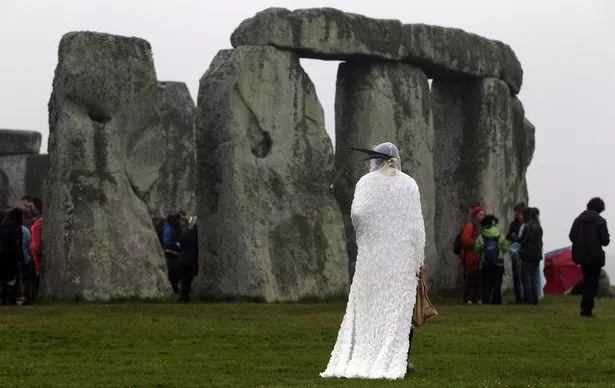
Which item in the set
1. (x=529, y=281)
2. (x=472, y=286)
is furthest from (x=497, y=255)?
(x=472, y=286)

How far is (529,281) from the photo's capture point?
29375 millimetres

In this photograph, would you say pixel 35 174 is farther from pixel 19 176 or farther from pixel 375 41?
pixel 375 41

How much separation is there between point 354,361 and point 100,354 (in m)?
3.34

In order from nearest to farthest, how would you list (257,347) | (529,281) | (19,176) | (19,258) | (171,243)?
(257,347) < (19,258) < (529,281) < (171,243) < (19,176)

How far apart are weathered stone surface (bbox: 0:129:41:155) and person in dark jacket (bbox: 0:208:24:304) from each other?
1575 cm

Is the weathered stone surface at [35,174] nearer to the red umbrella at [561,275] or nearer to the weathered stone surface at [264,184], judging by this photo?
the red umbrella at [561,275]

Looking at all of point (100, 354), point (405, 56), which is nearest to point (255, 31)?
point (405, 56)

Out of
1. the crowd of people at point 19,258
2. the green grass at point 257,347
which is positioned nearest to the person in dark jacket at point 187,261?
the green grass at point 257,347

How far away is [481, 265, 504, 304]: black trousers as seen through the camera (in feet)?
95.1

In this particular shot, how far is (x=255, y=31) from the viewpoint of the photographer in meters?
29.2

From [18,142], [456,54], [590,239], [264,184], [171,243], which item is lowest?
[171,243]

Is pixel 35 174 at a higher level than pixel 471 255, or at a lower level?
higher

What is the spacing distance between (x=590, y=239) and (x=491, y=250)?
4.25 m

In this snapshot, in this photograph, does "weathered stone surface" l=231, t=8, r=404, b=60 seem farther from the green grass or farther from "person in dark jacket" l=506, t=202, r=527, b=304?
the green grass
